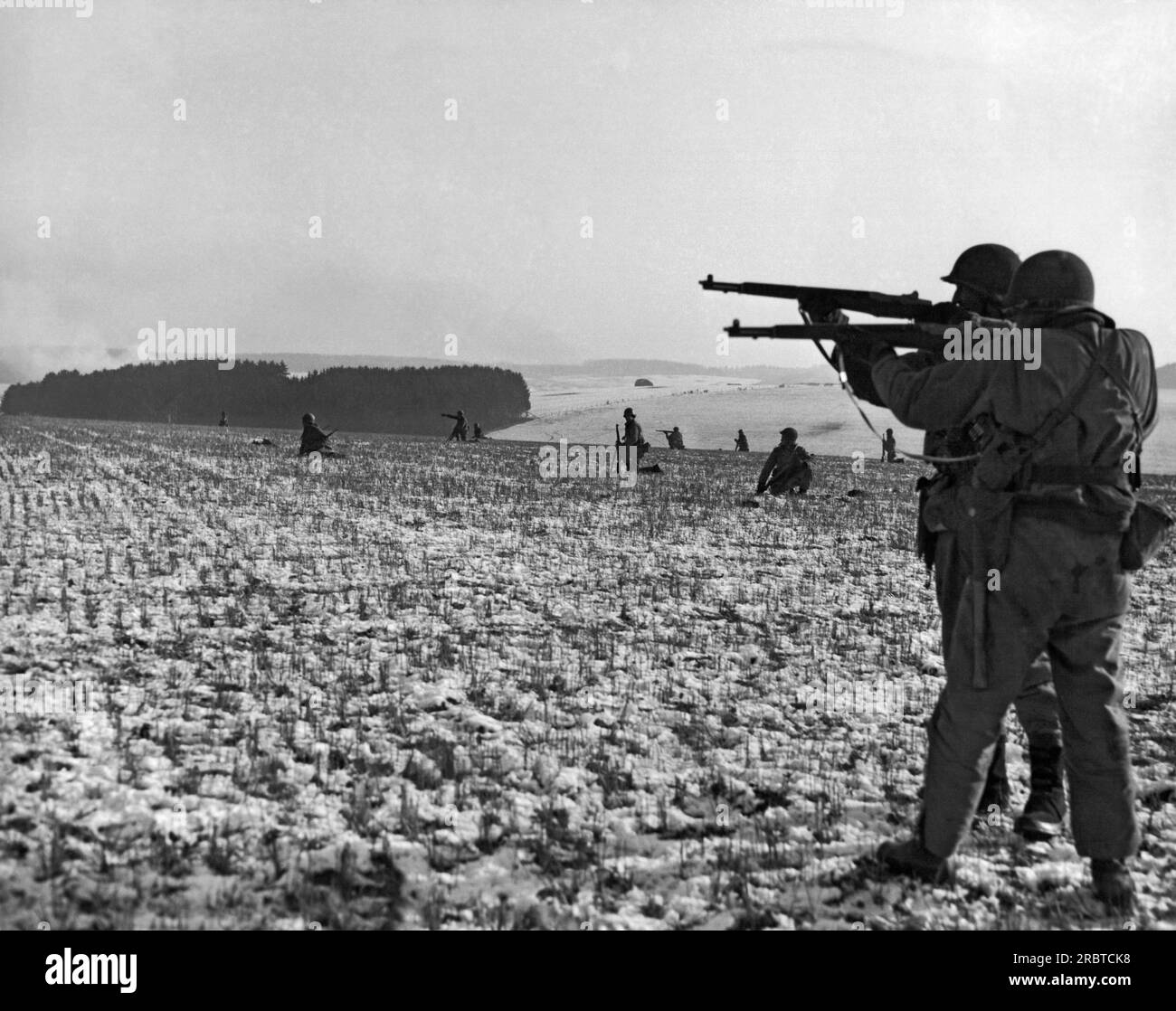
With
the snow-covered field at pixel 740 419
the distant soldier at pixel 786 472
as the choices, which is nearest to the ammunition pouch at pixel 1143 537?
the distant soldier at pixel 786 472

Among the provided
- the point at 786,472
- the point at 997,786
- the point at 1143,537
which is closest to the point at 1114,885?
the point at 997,786

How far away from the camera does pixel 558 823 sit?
4457 mm

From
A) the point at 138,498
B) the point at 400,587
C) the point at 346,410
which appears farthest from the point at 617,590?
the point at 346,410

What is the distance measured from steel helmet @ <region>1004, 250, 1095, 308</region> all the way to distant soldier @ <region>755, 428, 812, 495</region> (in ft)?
50.1

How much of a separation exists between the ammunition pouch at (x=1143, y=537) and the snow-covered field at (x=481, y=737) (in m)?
1.49

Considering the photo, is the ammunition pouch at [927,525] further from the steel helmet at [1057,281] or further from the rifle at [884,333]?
the steel helmet at [1057,281]

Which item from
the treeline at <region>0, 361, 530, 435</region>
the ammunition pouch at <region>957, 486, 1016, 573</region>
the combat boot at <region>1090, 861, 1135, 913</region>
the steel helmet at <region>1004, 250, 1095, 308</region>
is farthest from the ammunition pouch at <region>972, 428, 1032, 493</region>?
the treeline at <region>0, 361, 530, 435</region>

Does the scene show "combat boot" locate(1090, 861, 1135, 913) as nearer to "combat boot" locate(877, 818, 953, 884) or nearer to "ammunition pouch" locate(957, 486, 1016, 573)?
"combat boot" locate(877, 818, 953, 884)

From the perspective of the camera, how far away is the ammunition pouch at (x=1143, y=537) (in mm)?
3949

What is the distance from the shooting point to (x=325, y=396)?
127938mm

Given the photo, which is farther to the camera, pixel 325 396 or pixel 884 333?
pixel 325 396

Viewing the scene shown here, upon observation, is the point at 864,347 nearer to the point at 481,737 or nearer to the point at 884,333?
the point at 884,333

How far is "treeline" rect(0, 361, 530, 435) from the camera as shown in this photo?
12419 cm

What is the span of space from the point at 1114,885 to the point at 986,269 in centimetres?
307
